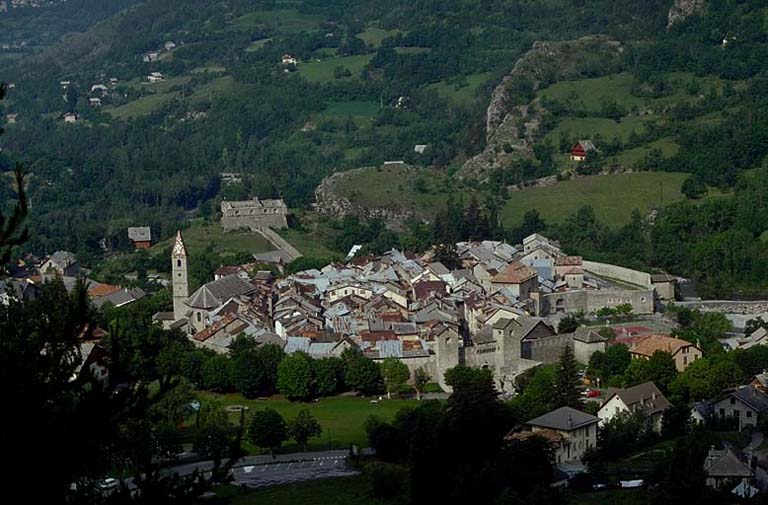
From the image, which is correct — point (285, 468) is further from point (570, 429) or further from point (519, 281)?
point (519, 281)

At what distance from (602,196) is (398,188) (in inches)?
435

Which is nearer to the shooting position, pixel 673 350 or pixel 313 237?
pixel 673 350

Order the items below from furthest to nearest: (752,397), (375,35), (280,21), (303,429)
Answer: (280,21) < (375,35) < (303,429) < (752,397)

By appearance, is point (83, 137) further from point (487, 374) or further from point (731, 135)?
point (487, 374)

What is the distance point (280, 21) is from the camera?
5384 inches

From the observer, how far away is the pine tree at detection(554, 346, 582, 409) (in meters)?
39.7

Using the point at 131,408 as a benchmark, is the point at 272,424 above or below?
below

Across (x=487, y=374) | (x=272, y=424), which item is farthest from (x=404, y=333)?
(x=272, y=424)

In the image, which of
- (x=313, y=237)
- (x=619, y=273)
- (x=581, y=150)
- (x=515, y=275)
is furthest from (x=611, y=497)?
(x=581, y=150)

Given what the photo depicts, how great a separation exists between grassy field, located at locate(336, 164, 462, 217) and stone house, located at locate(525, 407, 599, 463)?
3920 cm

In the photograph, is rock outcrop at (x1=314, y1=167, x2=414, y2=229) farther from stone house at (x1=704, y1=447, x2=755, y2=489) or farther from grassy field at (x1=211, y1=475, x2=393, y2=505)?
stone house at (x1=704, y1=447, x2=755, y2=489)

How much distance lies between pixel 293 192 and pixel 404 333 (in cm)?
3886

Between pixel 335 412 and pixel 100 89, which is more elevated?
pixel 335 412

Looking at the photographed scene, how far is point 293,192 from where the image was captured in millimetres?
86000
